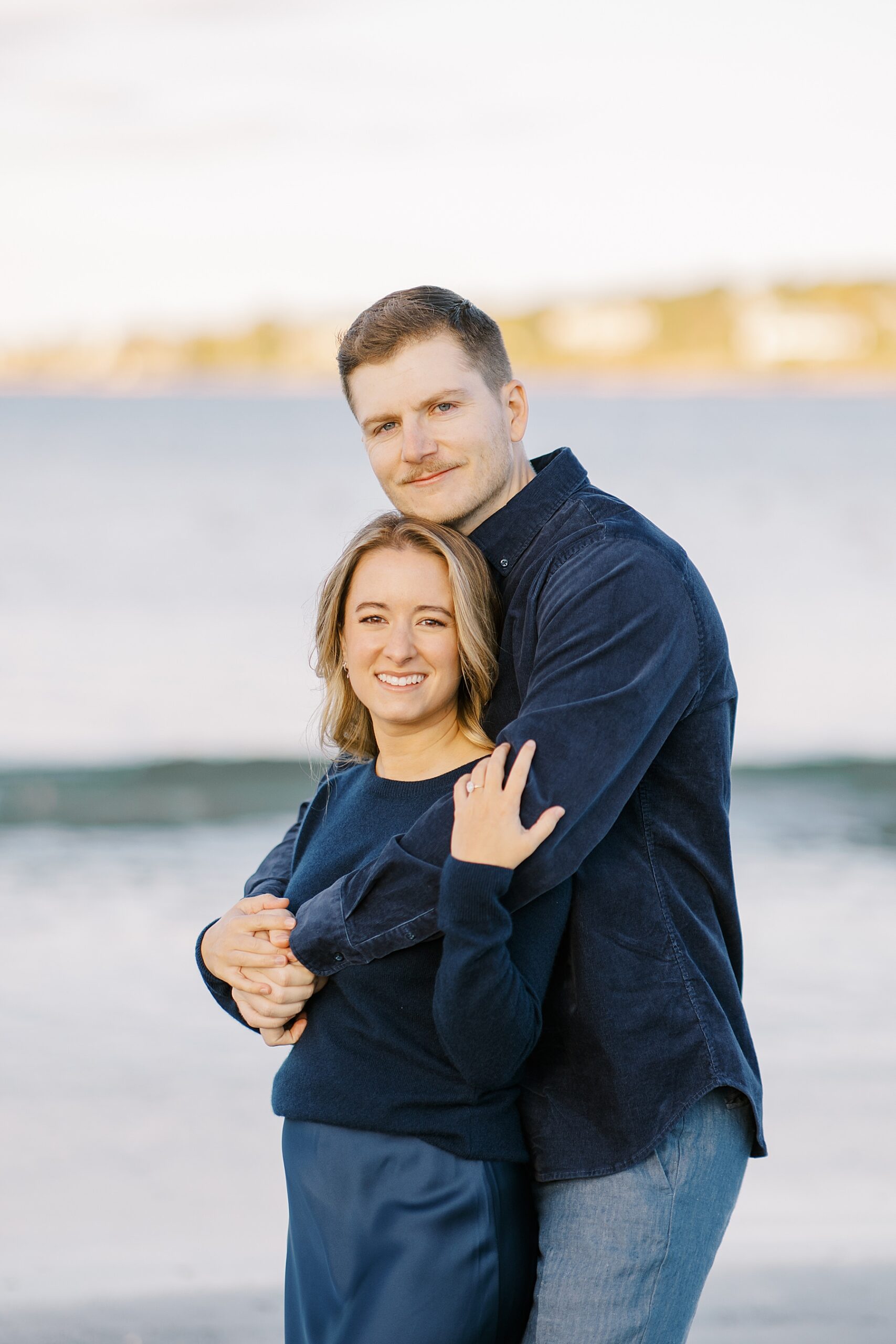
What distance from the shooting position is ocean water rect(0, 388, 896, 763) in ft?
44.1

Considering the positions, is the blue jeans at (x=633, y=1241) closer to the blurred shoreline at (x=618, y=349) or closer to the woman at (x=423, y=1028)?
the woman at (x=423, y=1028)

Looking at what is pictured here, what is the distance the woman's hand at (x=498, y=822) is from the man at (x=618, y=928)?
29 mm

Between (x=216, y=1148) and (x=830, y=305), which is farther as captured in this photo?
(x=830, y=305)

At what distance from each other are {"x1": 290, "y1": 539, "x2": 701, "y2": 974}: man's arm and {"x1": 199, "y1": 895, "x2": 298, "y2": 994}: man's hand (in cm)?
8

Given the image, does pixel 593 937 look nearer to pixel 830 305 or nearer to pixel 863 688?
pixel 863 688

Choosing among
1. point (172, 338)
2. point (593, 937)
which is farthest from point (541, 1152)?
point (172, 338)

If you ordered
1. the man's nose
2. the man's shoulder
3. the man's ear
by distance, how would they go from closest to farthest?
the man's shoulder → the man's nose → the man's ear

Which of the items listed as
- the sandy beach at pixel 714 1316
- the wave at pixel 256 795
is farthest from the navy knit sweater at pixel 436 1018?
the wave at pixel 256 795

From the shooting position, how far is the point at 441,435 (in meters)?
2.36

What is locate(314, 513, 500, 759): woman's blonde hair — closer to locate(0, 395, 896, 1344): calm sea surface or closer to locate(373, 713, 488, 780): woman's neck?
locate(373, 713, 488, 780): woman's neck

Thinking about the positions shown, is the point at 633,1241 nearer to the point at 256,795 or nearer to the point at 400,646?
the point at 400,646

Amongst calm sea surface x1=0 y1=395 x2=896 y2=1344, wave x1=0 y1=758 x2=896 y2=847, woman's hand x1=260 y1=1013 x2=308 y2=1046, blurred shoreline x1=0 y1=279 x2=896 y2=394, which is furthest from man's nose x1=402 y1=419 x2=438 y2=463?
blurred shoreline x1=0 y1=279 x2=896 y2=394

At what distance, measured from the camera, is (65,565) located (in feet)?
75.5

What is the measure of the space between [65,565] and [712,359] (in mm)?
60813
